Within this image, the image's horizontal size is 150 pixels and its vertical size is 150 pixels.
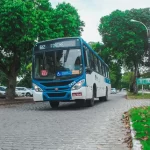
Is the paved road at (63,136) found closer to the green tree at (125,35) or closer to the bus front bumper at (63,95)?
the bus front bumper at (63,95)

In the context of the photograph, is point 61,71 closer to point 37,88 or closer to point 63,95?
point 63,95

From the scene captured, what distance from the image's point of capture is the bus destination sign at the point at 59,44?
1464 centimetres

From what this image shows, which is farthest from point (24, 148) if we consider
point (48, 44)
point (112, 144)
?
point (48, 44)

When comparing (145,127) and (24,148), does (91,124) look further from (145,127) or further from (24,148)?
(24,148)

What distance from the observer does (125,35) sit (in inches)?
1508

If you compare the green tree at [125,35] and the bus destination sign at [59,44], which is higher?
the green tree at [125,35]

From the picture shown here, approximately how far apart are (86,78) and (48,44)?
253cm

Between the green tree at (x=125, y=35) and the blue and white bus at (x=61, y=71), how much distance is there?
23.4m

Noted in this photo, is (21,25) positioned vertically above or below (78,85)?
above

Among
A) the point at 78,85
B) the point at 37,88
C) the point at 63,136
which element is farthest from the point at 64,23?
the point at 63,136

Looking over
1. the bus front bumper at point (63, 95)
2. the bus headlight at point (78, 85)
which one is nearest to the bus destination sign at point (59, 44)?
the bus headlight at point (78, 85)

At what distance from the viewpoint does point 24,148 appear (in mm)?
5930

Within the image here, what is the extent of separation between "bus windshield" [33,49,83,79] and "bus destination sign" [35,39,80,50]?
27 cm

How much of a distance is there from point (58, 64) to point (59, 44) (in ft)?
3.65
